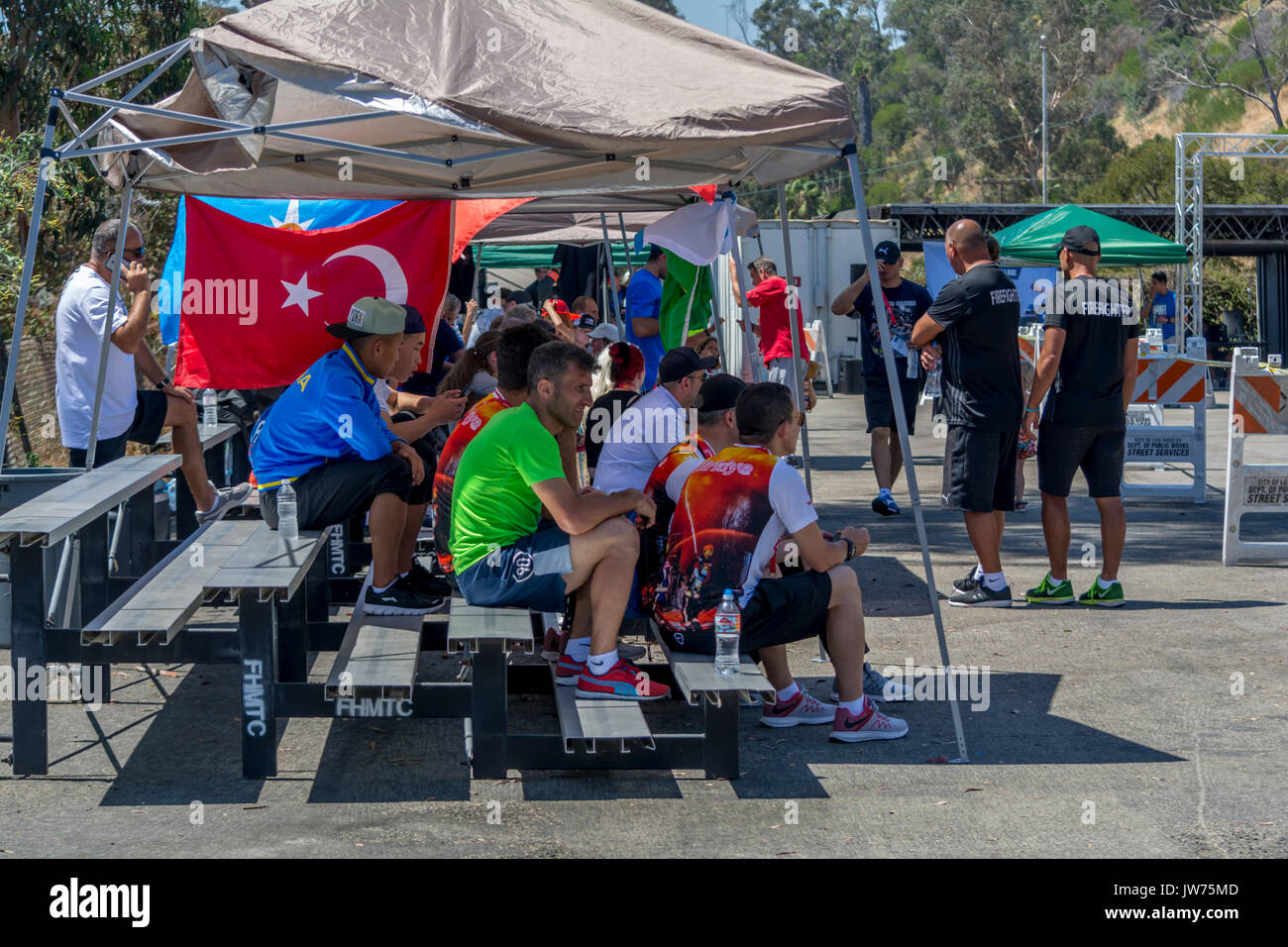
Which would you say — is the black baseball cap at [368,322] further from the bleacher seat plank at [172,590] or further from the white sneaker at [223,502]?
the white sneaker at [223,502]

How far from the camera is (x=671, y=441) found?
6.28 metres

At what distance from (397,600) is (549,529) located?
1.01 m

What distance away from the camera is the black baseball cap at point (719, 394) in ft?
19.3

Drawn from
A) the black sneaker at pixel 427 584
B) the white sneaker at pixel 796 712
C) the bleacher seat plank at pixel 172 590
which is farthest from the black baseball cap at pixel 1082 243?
the bleacher seat plank at pixel 172 590

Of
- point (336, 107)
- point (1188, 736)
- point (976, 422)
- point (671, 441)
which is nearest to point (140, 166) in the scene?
point (336, 107)

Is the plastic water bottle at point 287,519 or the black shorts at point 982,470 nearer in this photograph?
the plastic water bottle at point 287,519

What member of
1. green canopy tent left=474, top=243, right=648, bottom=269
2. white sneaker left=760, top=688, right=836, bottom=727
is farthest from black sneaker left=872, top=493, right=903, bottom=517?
green canopy tent left=474, top=243, right=648, bottom=269

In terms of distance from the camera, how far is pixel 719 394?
19.4 ft

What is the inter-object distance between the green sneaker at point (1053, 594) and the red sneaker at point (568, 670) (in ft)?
11.2

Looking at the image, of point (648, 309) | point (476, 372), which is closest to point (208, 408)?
point (476, 372)

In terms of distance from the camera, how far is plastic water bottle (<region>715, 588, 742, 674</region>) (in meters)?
5.21

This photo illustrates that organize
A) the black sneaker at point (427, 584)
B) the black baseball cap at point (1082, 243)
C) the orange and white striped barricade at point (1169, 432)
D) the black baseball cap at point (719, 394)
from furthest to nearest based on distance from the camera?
the orange and white striped barricade at point (1169, 432)
the black baseball cap at point (1082, 243)
the black sneaker at point (427, 584)
the black baseball cap at point (719, 394)

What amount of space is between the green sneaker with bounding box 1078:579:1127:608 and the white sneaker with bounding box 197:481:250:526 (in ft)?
15.5
